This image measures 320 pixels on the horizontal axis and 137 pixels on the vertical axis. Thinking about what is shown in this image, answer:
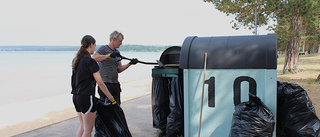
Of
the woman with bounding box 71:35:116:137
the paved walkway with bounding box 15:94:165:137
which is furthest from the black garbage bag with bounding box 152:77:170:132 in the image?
the woman with bounding box 71:35:116:137

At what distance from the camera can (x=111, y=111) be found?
3.19 meters

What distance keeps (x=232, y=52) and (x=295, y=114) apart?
124 cm

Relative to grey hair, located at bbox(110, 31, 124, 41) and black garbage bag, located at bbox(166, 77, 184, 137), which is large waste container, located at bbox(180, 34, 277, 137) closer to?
black garbage bag, located at bbox(166, 77, 184, 137)

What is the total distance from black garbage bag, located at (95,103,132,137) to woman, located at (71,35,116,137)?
0.77ft

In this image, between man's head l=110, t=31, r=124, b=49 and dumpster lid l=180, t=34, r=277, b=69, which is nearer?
dumpster lid l=180, t=34, r=277, b=69

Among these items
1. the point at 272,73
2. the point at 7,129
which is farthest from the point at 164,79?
the point at 7,129

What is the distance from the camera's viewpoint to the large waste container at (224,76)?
282 centimetres

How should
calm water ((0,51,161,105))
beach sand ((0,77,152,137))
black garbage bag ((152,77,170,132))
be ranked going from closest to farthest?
black garbage bag ((152,77,170,132)) < beach sand ((0,77,152,137)) < calm water ((0,51,161,105))

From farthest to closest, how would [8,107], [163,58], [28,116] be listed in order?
[8,107] < [28,116] < [163,58]

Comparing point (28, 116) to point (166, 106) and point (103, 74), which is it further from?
point (166, 106)

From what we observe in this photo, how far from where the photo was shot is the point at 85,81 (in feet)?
9.19

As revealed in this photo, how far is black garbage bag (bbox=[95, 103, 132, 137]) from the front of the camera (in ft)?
10.4

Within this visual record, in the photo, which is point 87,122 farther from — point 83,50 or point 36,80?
point 36,80

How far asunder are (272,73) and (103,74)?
7.04 feet
